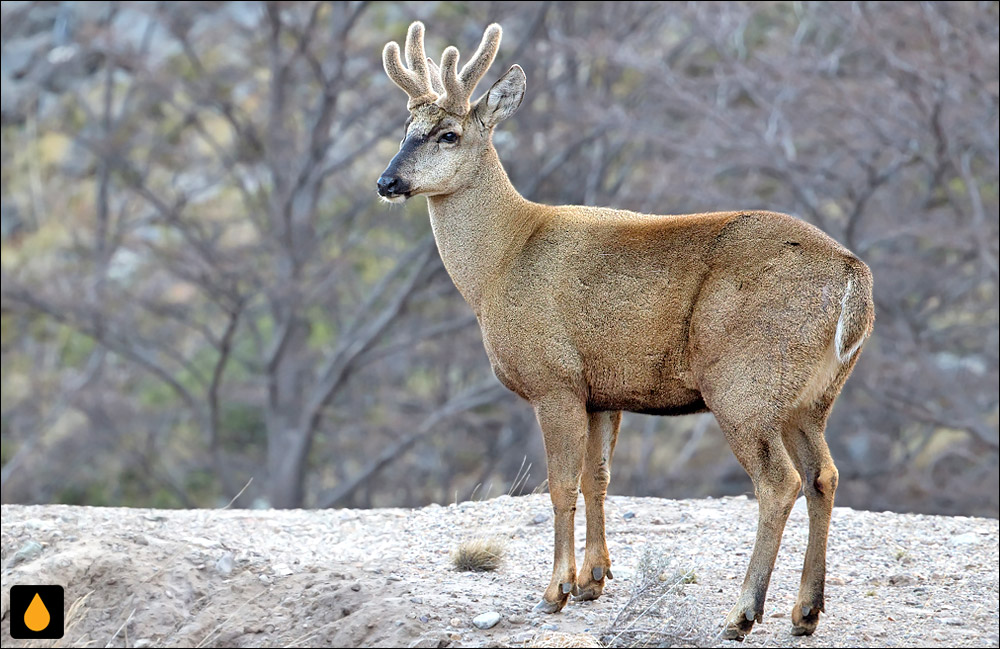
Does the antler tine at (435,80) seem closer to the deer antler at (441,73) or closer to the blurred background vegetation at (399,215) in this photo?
the deer antler at (441,73)

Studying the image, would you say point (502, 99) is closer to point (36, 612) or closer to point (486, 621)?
point (486, 621)

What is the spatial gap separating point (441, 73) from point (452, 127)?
1.78ft

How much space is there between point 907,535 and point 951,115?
9.52 meters

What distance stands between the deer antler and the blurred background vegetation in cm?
929

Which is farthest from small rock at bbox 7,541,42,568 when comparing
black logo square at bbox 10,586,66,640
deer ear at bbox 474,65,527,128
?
deer ear at bbox 474,65,527,128

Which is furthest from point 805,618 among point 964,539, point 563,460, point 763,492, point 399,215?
point 399,215

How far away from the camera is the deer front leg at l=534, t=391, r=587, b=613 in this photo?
6938mm

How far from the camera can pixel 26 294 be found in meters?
20.4

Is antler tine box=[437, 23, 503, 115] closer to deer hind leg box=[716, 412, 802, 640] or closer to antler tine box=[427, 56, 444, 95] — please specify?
antler tine box=[427, 56, 444, 95]

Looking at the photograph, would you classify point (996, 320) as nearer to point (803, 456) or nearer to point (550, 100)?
point (550, 100)

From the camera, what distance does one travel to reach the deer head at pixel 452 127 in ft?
24.1

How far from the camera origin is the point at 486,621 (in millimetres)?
6680

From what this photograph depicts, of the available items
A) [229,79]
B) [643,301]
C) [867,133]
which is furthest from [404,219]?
[643,301]

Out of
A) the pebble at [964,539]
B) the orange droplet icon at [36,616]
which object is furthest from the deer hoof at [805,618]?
the orange droplet icon at [36,616]
